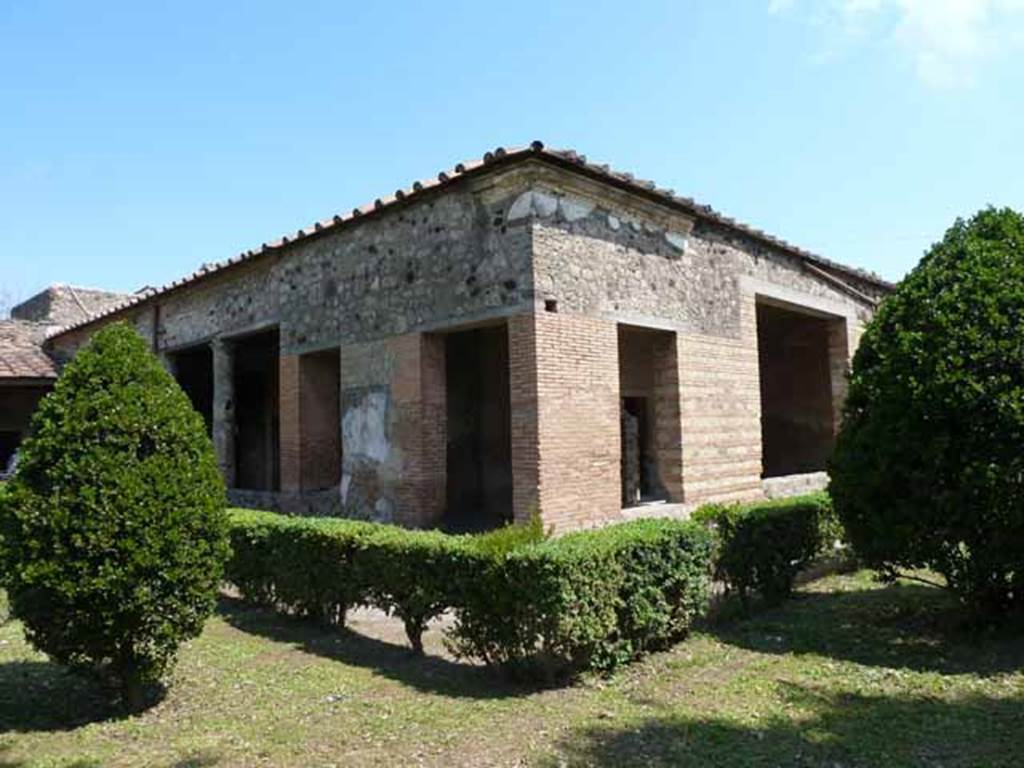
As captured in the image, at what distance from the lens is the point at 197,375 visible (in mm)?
16906

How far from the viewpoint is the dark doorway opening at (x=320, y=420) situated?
11539mm

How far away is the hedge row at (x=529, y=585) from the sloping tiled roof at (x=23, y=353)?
12.7 meters

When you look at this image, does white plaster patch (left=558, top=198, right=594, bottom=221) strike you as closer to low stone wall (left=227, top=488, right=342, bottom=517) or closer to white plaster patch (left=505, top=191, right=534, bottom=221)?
white plaster patch (left=505, top=191, right=534, bottom=221)

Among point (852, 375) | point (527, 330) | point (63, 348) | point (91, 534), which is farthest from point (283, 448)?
point (63, 348)

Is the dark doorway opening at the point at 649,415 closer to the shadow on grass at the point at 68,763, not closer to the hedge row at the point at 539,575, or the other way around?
the hedge row at the point at 539,575

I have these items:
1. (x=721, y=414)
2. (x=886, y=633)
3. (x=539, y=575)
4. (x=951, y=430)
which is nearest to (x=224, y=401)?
(x=721, y=414)

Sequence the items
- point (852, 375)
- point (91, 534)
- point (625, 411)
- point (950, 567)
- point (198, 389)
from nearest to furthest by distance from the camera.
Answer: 1. point (91, 534)
2. point (950, 567)
3. point (852, 375)
4. point (625, 411)
5. point (198, 389)

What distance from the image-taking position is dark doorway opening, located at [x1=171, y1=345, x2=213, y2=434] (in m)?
15.8

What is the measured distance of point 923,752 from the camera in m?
4.16

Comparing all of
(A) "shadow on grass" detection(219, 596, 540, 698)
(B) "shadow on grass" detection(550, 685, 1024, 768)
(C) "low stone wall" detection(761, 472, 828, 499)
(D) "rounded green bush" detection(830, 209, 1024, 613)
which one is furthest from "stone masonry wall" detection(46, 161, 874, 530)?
(B) "shadow on grass" detection(550, 685, 1024, 768)

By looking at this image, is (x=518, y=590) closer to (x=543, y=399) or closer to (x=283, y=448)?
(x=543, y=399)

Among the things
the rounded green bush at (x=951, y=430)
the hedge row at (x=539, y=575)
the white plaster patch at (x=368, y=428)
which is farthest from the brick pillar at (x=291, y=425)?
the rounded green bush at (x=951, y=430)

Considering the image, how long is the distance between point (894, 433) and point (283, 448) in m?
8.76

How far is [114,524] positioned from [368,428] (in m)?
5.39
